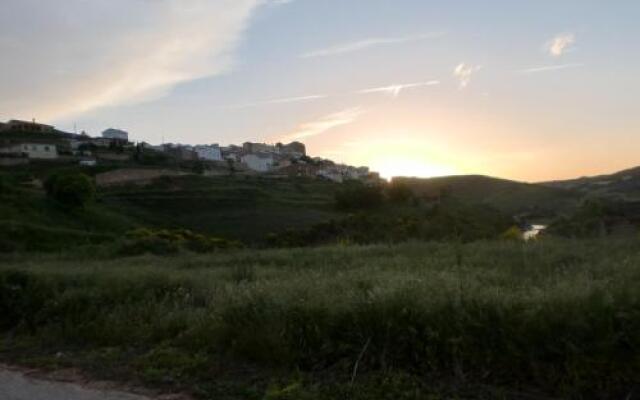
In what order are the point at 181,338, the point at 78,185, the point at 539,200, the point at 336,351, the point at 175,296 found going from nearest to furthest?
the point at 336,351, the point at 181,338, the point at 175,296, the point at 78,185, the point at 539,200

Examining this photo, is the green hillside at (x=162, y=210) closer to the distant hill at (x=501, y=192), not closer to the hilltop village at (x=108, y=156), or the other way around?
the hilltop village at (x=108, y=156)

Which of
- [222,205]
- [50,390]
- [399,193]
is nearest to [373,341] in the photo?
[50,390]

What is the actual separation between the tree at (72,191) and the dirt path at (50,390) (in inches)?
1812

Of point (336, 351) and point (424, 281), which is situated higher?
point (424, 281)

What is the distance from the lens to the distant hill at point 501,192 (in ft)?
264

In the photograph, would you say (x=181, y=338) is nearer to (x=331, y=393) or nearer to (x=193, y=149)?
(x=331, y=393)

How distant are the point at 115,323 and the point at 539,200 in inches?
3569

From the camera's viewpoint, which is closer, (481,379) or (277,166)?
(481,379)

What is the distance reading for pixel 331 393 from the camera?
5117 mm

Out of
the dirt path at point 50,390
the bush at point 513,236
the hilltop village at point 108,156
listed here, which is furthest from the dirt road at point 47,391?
the hilltop village at point 108,156

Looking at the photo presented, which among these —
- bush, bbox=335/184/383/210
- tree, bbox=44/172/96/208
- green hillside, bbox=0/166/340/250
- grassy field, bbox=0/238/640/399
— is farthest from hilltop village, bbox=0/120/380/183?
grassy field, bbox=0/238/640/399

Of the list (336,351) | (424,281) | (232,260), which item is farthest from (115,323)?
(232,260)

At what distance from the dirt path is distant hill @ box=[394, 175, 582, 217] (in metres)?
69.4

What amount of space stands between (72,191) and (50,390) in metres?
46.6
